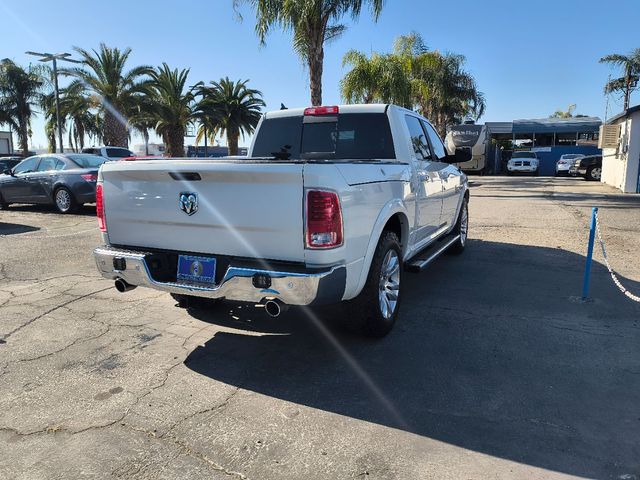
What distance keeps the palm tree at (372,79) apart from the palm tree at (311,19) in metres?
7.10

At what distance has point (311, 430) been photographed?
2.90m

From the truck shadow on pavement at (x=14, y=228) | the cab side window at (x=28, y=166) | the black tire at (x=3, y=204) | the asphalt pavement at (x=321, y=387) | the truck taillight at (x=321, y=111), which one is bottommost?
the asphalt pavement at (x=321, y=387)

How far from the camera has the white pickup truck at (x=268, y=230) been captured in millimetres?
3217

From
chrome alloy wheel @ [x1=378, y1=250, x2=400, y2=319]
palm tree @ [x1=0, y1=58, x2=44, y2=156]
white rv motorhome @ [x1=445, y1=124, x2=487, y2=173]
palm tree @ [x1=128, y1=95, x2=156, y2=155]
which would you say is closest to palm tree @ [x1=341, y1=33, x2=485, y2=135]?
white rv motorhome @ [x1=445, y1=124, x2=487, y2=173]

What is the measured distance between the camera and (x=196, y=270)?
142 inches

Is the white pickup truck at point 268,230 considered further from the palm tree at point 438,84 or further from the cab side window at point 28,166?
the palm tree at point 438,84

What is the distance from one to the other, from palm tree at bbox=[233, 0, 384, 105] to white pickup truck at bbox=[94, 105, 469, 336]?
11815 mm

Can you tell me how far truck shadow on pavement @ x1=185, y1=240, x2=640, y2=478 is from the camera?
9.23ft

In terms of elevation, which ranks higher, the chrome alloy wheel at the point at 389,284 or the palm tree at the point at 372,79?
the palm tree at the point at 372,79

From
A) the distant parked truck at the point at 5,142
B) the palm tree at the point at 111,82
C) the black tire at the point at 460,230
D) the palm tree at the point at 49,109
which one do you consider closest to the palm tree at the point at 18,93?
the palm tree at the point at 49,109

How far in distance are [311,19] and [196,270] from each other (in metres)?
13.5

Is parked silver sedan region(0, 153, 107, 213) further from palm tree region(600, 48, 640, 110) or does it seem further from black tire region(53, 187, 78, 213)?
palm tree region(600, 48, 640, 110)

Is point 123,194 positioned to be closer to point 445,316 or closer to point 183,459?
point 183,459

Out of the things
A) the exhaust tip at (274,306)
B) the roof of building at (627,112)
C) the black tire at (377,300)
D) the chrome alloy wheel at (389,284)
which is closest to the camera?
the exhaust tip at (274,306)
